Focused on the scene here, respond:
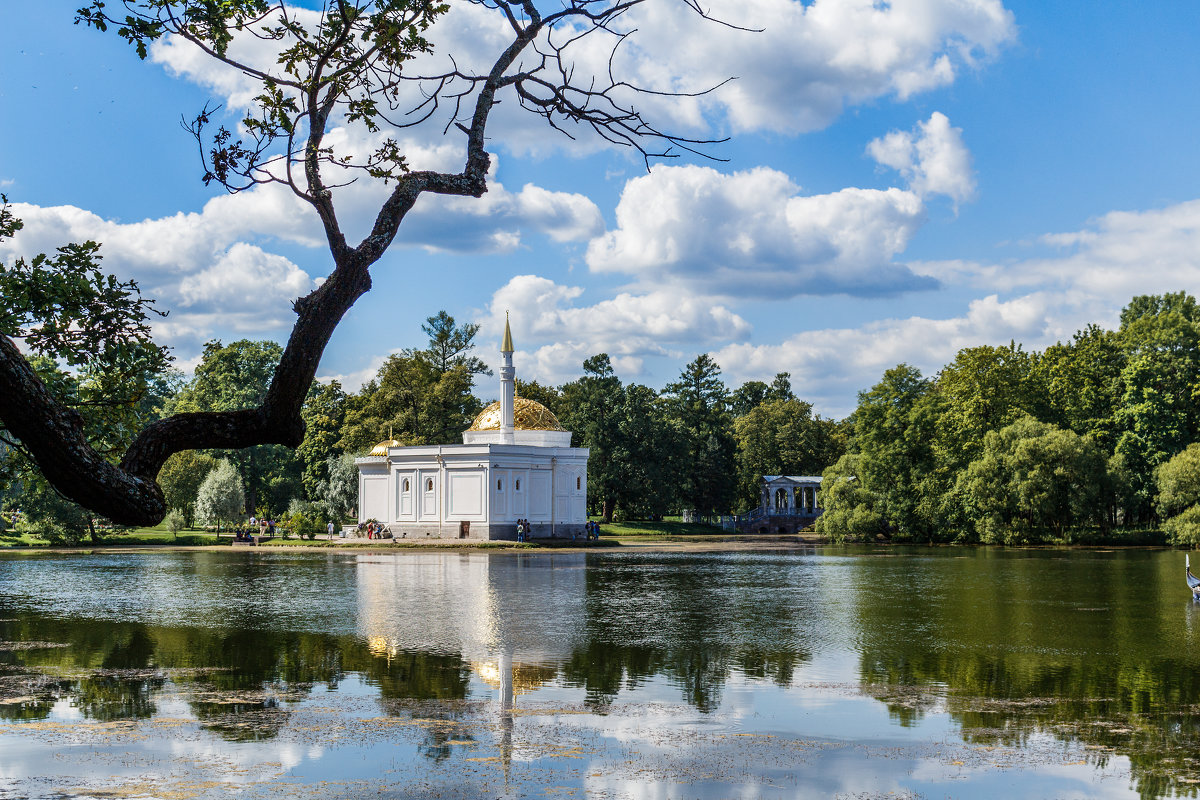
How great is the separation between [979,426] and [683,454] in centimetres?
2506

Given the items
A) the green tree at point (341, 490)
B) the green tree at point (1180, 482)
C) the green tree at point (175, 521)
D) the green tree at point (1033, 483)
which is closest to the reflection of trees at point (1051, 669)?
the green tree at point (1180, 482)

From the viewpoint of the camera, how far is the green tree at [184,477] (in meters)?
73.5

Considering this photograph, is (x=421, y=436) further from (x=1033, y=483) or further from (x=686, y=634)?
(x=686, y=634)

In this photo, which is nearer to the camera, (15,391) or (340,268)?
(15,391)

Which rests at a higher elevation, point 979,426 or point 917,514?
point 979,426

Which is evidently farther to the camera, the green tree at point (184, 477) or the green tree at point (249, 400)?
the green tree at point (249, 400)

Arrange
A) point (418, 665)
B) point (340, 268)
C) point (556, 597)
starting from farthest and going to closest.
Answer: point (556, 597) → point (418, 665) → point (340, 268)

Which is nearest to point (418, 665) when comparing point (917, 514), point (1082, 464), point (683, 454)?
point (1082, 464)

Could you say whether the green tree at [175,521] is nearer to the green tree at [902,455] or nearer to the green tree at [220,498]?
the green tree at [220,498]

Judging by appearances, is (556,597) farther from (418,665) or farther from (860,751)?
(860,751)

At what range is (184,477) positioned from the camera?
245 ft

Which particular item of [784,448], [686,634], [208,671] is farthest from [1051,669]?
[784,448]

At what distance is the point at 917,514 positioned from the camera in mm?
70812

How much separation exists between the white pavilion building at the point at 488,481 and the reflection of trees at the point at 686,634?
98.1 feet
